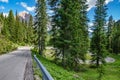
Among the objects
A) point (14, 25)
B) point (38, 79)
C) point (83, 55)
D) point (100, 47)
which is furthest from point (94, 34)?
point (14, 25)

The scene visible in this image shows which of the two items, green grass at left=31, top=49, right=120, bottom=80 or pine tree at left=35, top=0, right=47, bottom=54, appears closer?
green grass at left=31, top=49, right=120, bottom=80

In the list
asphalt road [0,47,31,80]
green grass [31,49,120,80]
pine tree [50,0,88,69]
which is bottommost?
green grass [31,49,120,80]

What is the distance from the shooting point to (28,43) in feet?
458

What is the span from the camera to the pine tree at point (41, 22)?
181 ft

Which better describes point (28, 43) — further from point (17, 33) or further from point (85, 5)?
point (85, 5)

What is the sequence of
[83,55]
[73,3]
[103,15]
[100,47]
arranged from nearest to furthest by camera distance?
[73,3], [83,55], [100,47], [103,15]

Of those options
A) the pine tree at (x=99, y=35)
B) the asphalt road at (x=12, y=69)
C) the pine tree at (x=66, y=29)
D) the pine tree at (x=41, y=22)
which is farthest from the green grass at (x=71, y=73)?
the pine tree at (x=41, y=22)

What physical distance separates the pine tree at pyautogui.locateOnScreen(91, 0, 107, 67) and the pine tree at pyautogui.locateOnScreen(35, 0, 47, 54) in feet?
37.2

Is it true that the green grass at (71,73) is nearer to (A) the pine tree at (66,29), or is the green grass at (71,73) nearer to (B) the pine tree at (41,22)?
(A) the pine tree at (66,29)

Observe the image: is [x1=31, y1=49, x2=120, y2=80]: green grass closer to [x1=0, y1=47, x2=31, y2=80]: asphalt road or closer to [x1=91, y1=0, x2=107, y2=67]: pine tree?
[x1=0, y1=47, x2=31, y2=80]: asphalt road

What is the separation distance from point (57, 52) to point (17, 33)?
249 ft

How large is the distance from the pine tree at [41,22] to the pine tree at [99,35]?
37.2ft

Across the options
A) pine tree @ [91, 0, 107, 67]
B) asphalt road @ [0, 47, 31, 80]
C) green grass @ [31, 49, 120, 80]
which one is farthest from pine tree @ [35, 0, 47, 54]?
asphalt road @ [0, 47, 31, 80]

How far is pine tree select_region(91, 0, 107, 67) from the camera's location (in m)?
52.3
